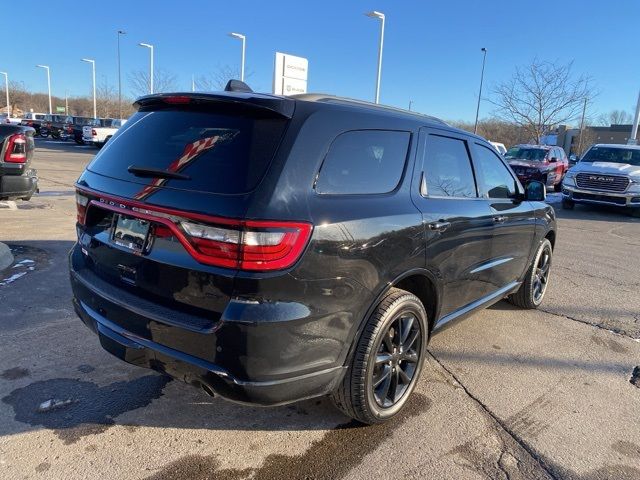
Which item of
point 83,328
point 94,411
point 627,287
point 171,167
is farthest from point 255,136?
point 627,287

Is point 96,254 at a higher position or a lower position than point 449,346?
higher

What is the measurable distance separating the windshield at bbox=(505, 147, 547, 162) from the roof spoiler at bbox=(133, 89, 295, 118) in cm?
1796

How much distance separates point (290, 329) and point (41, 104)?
3977 inches

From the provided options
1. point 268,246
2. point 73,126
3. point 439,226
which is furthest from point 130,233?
point 73,126

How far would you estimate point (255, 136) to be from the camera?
2.38m

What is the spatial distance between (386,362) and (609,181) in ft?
41.9

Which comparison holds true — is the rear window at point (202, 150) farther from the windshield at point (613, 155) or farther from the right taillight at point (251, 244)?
the windshield at point (613, 155)

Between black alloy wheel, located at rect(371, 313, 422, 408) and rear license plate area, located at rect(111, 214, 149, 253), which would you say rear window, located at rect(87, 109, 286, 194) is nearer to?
rear license plate area, located at rect(111, 214, 149, 253)

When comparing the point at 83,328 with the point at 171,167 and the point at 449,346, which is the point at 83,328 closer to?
the point at 171,167

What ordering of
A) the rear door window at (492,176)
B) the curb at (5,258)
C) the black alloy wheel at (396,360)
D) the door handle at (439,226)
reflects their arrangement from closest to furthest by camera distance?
the black alloy wheel at (396,360) → the door handle at (439,226) → the rear door window at (492,176) → the curb at (5,258)

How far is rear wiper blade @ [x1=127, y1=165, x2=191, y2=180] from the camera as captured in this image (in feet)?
7.86

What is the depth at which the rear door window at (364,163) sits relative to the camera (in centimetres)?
251

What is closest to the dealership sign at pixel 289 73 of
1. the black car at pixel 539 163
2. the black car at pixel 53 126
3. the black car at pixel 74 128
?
the black car at pixel 539 163

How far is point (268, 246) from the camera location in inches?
85.4
